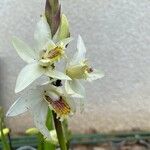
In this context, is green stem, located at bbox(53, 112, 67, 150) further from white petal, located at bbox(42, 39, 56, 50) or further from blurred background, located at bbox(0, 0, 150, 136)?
blurred background, located at bbox(0, 0, 150, 136)

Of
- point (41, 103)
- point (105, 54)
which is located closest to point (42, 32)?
point (41, 103)

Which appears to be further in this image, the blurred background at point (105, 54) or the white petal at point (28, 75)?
the blurred background at point (105, 54)

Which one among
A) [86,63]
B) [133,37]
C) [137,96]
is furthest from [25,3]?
[86,63]

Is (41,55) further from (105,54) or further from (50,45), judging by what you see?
(105,54)

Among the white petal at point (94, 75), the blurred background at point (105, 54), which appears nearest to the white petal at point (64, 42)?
the white petal at point (94, 75)

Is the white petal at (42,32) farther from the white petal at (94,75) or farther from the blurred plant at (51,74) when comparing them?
the white petal at (94,75)

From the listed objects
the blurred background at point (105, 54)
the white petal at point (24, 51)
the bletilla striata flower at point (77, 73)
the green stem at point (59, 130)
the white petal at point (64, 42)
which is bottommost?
the blurred background at point (105, 54)

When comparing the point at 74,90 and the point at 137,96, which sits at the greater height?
the point at 74,90

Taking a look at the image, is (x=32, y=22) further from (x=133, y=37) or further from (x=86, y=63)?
(x=86, y=63)
